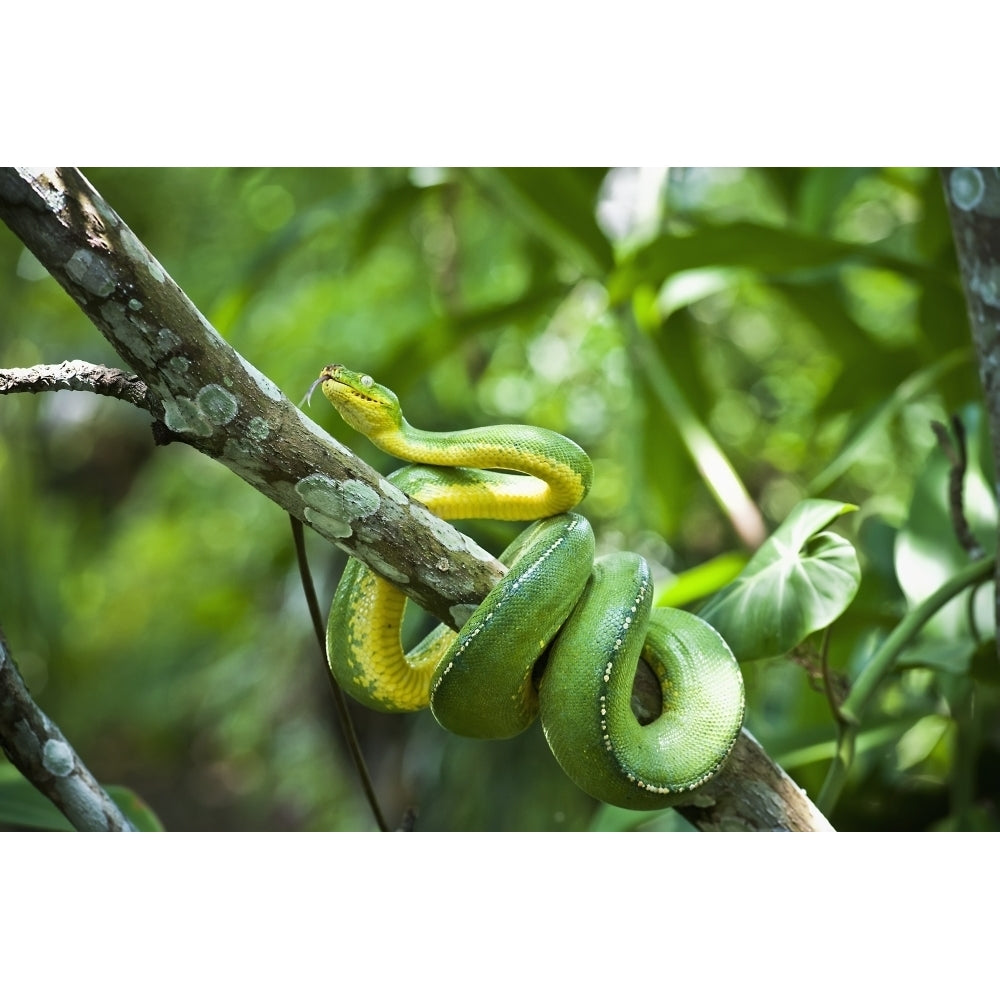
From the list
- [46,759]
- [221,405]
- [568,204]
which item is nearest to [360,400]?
[221,405]

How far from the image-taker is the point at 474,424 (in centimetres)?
139

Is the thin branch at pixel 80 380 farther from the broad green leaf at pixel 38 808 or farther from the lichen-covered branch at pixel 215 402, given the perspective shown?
the broad green leaf at pixel 38 808

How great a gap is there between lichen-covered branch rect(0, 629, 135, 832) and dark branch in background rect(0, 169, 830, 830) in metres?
0.37

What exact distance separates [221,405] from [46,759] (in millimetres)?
469

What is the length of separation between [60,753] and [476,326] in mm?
933

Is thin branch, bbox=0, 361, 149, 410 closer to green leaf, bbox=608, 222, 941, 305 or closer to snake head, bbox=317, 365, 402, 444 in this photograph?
snake head, bbox=317, 365, 402, 444

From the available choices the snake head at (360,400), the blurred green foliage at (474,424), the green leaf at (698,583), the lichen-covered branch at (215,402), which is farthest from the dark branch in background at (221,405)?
the green leaf at (698,583)

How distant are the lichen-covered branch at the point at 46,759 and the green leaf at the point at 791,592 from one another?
28.4 inches

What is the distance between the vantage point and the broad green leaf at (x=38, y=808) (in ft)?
3.80

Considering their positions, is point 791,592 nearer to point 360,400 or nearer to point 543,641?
point 543,641

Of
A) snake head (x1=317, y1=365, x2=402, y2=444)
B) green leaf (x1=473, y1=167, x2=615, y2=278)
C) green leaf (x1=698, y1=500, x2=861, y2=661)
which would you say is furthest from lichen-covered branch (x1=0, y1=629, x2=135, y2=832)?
green leaf (x1=473, y1=167, x2=615, y2=278)

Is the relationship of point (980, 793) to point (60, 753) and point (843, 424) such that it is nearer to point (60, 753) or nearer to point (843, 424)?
point (843, 424)
